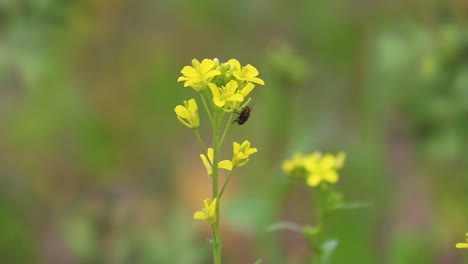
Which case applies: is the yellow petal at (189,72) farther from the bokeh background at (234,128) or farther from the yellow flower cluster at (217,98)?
the bokeh background at (234,128)

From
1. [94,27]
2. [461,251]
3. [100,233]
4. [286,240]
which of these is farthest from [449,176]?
[94,27]

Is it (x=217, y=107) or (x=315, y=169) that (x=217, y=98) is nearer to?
(x=217, y=107)

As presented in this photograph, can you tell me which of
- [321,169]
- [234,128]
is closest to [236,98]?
[321,169]

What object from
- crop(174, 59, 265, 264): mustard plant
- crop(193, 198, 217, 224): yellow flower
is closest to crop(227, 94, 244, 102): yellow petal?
crop(174, 59, 265, 264): mustard plant

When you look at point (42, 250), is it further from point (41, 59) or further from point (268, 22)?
point (268, 22)

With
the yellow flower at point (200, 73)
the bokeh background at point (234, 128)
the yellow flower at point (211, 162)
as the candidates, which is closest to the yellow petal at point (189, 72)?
the yellow flower at point (200, 73)

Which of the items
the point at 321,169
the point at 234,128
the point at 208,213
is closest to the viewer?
the point at 208,213
